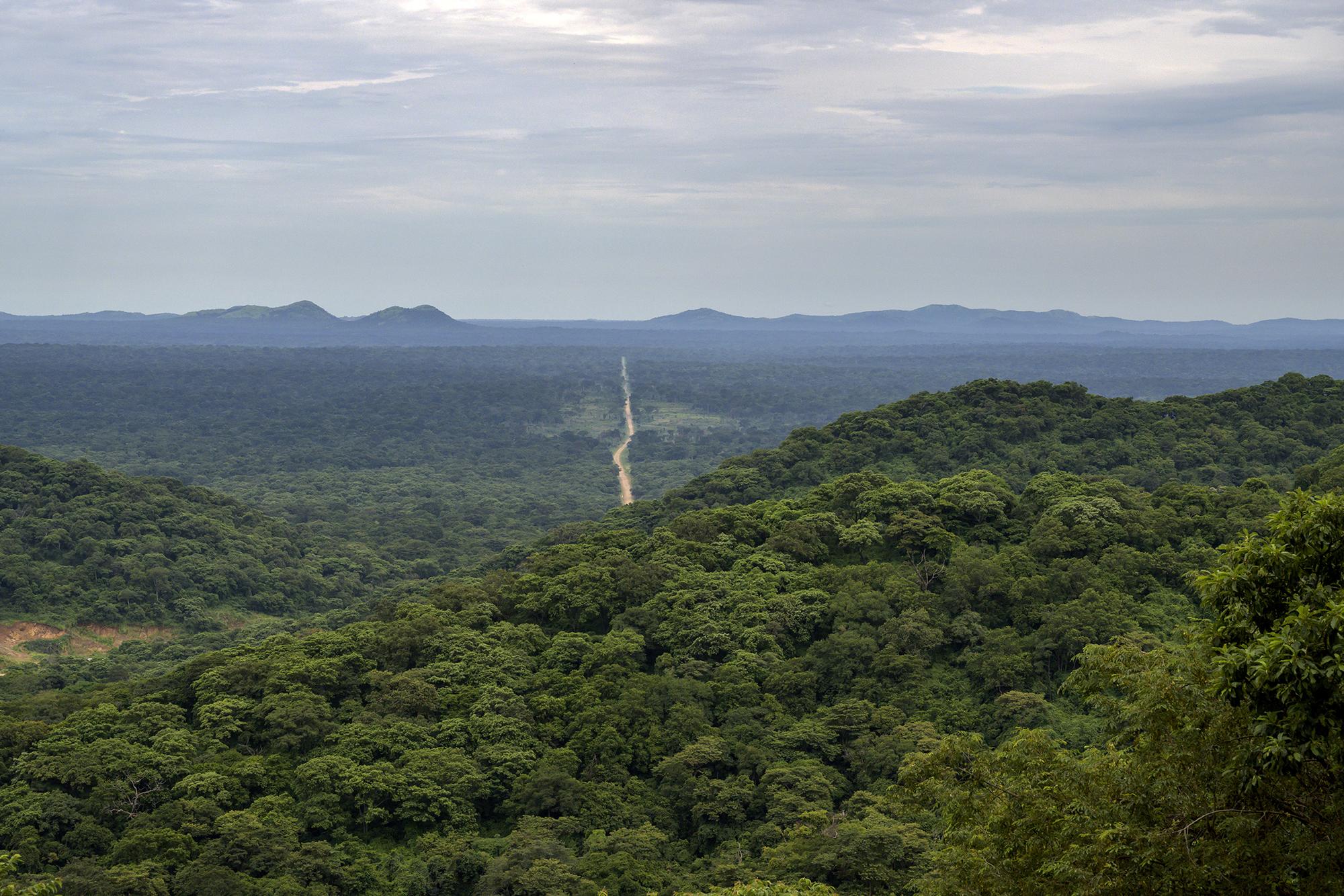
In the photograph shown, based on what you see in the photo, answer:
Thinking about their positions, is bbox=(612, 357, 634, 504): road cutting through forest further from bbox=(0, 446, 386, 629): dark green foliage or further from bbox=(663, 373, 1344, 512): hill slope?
bbox=(663, 373, 1344, 512): hill slope

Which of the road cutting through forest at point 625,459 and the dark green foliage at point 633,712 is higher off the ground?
the dark green foliage at point 633,712

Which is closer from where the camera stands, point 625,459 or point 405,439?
point 625,459

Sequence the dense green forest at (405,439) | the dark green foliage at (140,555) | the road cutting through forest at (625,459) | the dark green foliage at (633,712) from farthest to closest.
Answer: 1. the road cutting through forest at (625,459)
2. the dense green forest at (405,439)
3. the dark green foliage at (140,555)
4. the dark green foliage at (633,712)

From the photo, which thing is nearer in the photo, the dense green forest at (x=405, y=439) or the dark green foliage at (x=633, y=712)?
the dark green foliage at (x=633, y=712)

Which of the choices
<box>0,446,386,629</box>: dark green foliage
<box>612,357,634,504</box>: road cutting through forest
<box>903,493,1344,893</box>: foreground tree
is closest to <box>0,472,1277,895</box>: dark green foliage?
<box>903,493,1344,893</box>: foreground tree

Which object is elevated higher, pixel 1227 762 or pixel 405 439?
pixel 1227 762

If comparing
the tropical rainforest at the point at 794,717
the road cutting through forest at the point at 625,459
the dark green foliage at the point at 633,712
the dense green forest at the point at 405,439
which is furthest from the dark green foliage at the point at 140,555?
the road cutting through forest at the point at 625,459

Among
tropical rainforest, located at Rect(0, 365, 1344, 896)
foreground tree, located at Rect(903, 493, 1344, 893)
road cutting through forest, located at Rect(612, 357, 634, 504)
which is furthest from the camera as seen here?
road cutting through forest, located at Rect(612, 357, 634, 504)

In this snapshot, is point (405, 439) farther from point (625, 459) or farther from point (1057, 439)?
point (1057, 439)

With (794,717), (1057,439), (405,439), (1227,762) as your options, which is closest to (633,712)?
(794,717)

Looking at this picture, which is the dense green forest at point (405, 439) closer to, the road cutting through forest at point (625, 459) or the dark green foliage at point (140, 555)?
the road cutting through forest at point (625, 459)
